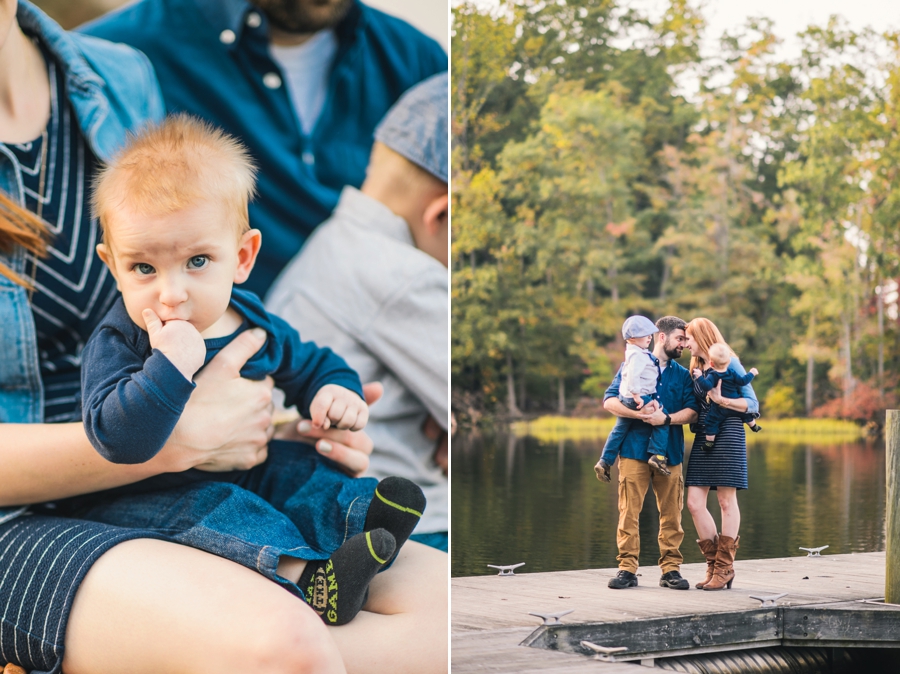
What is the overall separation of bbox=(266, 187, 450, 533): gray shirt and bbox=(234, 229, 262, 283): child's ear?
0.73 feet

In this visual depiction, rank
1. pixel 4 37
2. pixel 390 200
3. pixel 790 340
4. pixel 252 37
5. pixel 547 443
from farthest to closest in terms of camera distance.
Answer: pixel 547 443 → pixel 790 340 → pixel 390 200 → pixel 252 37 → pixel 4 37

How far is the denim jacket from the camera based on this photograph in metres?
1.80

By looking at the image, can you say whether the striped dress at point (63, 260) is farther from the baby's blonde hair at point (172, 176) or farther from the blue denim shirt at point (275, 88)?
the blue denim shirt at point (275, 88)

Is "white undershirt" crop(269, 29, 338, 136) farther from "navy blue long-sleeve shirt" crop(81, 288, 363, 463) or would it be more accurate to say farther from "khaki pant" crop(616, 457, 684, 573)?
"khaki pant" crop(616, 457, 684, 573)

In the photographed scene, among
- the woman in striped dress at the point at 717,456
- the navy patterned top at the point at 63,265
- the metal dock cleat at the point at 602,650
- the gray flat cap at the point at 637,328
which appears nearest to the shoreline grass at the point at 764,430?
the woman in striped dress at the point at 717,456

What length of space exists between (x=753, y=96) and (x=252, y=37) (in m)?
5.39

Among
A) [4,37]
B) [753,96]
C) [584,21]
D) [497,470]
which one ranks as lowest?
[497,470]

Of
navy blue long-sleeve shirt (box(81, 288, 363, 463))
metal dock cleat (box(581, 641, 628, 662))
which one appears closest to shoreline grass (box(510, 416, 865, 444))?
metal dock cleat (box(581, 641, 628, 662))

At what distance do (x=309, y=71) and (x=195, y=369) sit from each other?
0.78 m

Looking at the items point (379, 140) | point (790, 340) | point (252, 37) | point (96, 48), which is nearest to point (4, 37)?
point (96, 48)

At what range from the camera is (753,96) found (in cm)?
664

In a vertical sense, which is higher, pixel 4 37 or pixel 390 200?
pixel 4 37

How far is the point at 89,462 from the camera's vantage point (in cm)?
171

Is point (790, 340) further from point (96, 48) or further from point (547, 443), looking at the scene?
point (96, 48)
